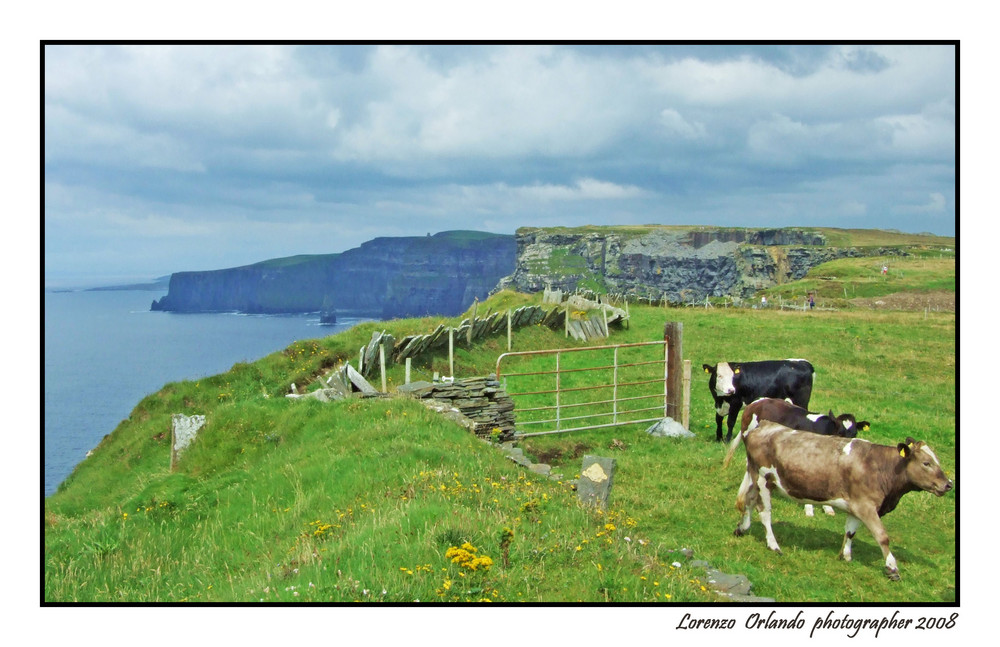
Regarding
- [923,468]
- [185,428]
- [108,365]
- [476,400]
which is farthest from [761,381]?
[108,365]

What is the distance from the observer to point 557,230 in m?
182

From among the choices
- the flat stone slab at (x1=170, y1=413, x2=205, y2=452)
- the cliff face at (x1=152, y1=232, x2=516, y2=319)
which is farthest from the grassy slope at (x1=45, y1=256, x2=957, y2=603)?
the cliff face at (x1=152, y1=232, x2=516, y2=319)

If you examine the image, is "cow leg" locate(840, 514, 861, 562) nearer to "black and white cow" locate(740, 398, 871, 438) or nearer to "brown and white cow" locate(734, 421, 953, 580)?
"brown and white cow" locate(734, 421, 953, 580)

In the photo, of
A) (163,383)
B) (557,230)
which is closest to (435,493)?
(163,383)

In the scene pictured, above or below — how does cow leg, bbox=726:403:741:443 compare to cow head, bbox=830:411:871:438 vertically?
below

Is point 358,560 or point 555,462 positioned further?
Result: point 555,462

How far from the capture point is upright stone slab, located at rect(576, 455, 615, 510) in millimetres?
10461

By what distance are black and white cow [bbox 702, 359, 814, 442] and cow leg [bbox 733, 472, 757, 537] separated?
639 centimetres

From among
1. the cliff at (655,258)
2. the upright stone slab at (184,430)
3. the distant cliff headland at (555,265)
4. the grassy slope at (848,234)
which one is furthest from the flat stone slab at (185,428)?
the cliff at (655,258)

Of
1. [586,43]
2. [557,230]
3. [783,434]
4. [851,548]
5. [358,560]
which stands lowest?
[851,548]

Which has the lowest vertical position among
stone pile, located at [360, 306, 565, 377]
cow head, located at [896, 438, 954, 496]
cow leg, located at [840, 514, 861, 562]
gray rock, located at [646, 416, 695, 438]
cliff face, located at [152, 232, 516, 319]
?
cow leg, located at [840, 514, 861, 562]

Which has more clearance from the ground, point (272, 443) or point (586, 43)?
point (586, 43)

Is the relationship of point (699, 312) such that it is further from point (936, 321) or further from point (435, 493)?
point (435, 493)

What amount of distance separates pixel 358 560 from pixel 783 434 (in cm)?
664
